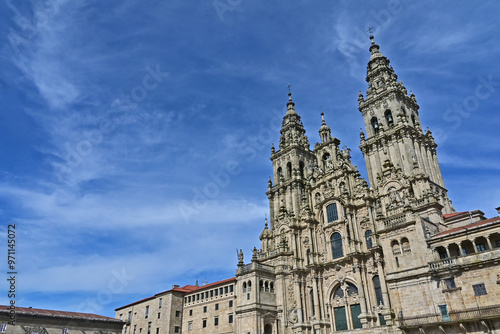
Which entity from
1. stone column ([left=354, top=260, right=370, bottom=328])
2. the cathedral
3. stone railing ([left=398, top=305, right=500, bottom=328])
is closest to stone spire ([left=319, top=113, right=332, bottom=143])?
the cathedral

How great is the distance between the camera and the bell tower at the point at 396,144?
44.6 metres

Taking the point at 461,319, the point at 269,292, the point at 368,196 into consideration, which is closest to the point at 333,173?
the point at 368,196

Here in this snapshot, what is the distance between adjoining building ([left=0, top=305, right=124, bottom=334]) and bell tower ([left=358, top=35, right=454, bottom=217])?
1721 inches

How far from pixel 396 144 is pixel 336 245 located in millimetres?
15483

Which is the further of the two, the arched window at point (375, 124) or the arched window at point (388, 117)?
the arched window at point (375, 124)

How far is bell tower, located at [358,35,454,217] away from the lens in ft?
146

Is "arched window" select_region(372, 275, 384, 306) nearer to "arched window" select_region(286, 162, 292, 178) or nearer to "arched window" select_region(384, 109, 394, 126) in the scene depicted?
"arched window" select_region(384, 109, 394, 126)

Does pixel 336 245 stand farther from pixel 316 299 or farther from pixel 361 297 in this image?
pixel 361 297

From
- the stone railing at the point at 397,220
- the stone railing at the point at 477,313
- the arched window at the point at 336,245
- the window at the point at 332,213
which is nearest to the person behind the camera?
the stone railing at the point at 477,313

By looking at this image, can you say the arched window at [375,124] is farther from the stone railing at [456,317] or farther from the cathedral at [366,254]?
the stone railing at [456,317]

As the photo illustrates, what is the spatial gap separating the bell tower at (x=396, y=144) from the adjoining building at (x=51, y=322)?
43708mm

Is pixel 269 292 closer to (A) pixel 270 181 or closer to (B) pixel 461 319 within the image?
(A) pixel 270 181

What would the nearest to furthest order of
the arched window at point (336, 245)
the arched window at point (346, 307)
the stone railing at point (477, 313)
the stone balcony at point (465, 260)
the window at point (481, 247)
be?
1. the stone railing at point (477, 313)
2. the stone balcony at point (465, 260)
3. the window at point (481, 247)
4. the arched window at point (346, 307)
5. the arched window at point (336, 245)

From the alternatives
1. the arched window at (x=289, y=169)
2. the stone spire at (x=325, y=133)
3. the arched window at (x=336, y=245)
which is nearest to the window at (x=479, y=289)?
the arched window at (x=336, y=245)
